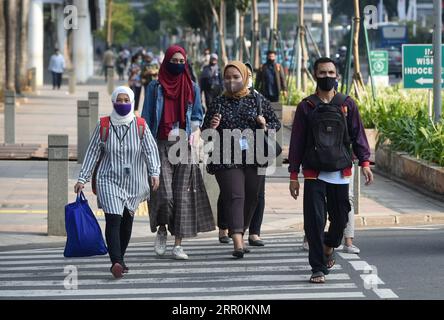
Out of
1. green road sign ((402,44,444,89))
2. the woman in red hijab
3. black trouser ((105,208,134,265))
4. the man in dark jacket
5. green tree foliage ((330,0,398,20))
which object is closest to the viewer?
black trouser ((105,208,134,265))

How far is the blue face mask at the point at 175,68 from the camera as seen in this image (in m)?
12.6

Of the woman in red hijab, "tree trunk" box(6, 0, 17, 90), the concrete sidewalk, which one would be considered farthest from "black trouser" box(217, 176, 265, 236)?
"tree trunk" box(6, 0, 17, 90)

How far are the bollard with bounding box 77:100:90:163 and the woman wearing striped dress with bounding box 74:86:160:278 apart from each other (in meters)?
10.3

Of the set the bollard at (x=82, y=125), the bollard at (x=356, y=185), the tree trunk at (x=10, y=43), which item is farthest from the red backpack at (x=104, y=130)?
the tree trunk at (x=10, y=43)

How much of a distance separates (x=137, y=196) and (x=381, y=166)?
10.2 m

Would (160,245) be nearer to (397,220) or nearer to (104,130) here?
(104,130)

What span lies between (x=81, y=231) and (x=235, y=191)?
5.35 ft

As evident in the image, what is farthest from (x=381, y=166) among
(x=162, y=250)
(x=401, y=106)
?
(x=162, y=250)

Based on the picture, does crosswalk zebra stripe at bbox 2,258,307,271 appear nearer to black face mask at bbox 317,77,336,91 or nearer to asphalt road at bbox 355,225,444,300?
asphalt road at bbox 355,225,444,300

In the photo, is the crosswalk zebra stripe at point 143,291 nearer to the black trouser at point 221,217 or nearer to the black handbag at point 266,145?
the black handbag at point 266,145

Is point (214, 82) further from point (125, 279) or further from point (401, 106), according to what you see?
point (125, 279)

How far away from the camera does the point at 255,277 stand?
11.4 m

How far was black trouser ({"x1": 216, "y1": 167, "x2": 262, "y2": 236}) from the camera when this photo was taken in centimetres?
1248
